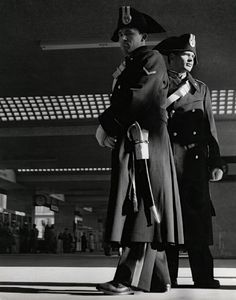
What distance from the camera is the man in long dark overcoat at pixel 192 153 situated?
2.43m

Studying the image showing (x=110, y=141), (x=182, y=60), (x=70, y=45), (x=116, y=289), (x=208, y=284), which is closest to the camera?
(x=116, y=289)

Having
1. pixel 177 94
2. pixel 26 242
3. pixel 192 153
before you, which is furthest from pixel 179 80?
pixel 26 242

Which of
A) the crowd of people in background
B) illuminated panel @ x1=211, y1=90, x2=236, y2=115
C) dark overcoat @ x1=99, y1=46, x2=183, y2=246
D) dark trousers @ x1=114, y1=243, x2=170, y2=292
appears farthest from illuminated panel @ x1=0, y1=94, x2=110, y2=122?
the crowd of people in background

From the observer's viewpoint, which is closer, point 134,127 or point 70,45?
point 134,127

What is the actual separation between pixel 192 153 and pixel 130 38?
63 cm

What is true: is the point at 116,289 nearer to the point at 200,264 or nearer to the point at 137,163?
the point at 137,163

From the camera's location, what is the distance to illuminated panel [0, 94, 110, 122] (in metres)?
9.81

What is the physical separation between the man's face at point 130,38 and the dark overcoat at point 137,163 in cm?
4

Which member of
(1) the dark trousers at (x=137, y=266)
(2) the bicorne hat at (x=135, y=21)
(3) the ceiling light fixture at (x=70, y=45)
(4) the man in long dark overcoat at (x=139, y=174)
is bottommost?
(1) the dark trousers at (x=137, y=266)

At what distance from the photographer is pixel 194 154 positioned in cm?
247

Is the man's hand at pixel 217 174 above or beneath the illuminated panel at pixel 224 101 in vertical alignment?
beneath

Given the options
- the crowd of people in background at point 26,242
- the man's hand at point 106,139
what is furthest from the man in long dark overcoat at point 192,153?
the crowd of people in background at point 26,242

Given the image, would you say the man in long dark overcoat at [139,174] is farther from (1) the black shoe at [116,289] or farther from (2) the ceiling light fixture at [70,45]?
(2) the ceiling light fixture at [70,45]

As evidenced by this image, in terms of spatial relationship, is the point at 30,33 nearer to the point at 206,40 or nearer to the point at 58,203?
the point at 206,40
